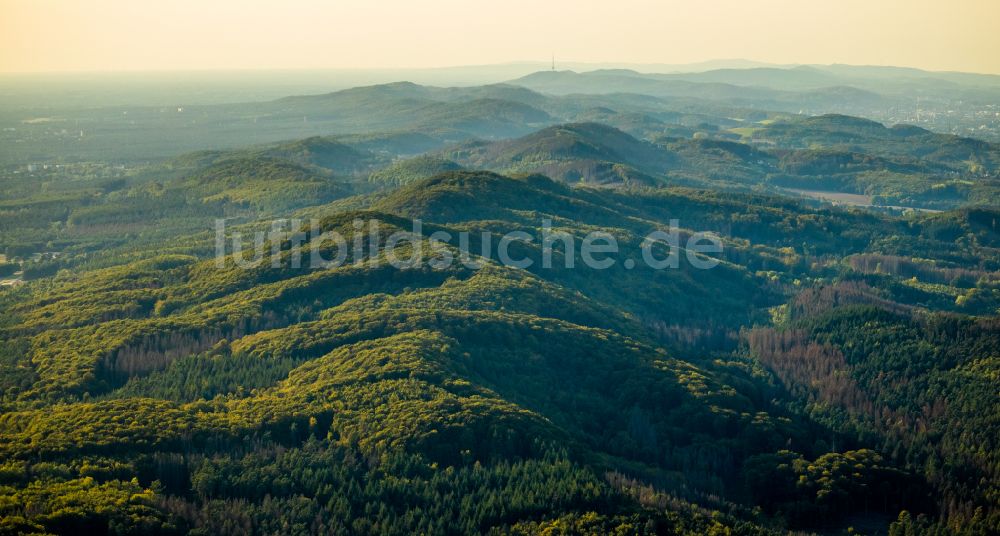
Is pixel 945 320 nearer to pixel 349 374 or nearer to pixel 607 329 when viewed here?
pixel 607 329

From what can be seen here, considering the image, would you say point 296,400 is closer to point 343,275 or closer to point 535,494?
point 535,494

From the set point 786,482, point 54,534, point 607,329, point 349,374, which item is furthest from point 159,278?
point 786,482

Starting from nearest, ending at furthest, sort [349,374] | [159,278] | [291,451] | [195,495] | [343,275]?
[195,495] < [291,451] < [349,374] < [343,275] < [159,278]

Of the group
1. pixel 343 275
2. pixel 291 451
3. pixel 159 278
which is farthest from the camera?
pixel 159 278

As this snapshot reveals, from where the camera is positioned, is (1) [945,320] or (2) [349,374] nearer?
(2) [349,374]

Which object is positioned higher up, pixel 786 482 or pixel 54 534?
pixel 54 534

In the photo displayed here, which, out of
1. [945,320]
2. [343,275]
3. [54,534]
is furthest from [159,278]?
[945,320]

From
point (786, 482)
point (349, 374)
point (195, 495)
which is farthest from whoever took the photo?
point (349, 374)
